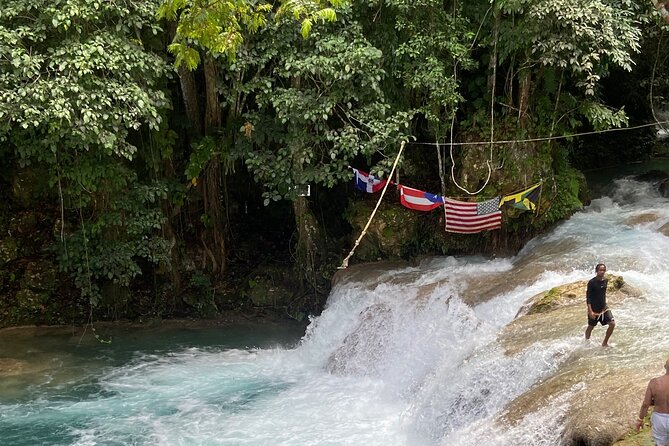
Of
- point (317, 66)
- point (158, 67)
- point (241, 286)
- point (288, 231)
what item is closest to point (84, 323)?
point (241, 286)

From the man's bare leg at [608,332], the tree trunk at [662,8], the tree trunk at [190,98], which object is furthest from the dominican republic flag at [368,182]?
the man's bare leg at [608,332]

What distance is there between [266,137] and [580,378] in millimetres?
7122

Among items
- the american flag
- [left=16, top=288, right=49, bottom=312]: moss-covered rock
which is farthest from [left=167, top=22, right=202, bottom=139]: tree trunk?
the american flag

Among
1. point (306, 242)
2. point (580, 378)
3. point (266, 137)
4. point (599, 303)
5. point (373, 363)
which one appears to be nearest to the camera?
point (580, 378)

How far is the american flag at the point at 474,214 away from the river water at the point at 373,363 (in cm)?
69

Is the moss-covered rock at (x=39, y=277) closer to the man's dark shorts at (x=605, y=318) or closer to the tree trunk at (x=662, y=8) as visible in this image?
the man's dark shorts at (x=605, y=318)

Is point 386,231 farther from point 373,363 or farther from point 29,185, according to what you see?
point 29,185

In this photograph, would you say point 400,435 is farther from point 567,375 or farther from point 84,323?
point 84,323

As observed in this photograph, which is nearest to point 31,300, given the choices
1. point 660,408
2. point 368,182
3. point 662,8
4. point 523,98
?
point 368,182

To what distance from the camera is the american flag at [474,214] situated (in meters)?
11.3

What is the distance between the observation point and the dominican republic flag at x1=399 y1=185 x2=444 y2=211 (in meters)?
11.5

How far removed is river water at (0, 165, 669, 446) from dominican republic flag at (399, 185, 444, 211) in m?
1.11

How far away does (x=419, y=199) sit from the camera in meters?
11.6

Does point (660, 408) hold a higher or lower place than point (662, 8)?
lower
